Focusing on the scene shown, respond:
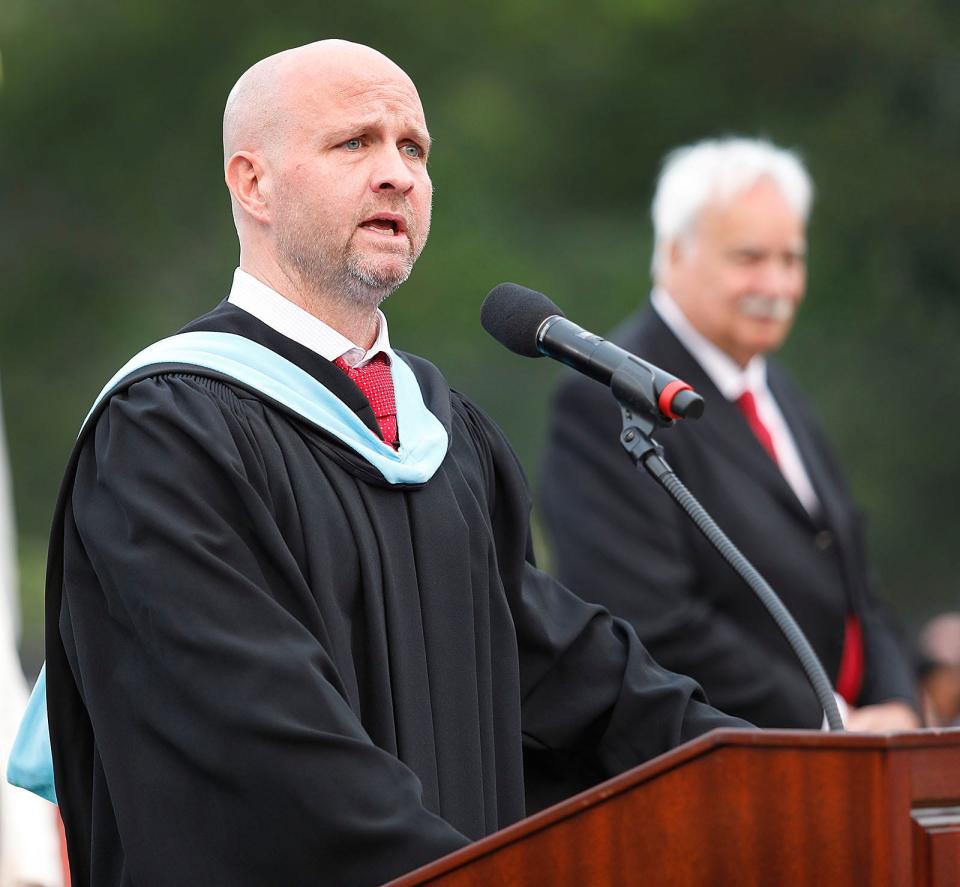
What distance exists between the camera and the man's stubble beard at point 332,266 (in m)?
2.71

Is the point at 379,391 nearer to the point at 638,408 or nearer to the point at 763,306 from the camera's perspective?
the point at 638,408

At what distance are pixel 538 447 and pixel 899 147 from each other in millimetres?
2595

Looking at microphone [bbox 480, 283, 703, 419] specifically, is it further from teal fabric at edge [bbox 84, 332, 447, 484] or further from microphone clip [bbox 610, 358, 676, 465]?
teal fabric at edge [bbox 84, 332, 447, 484]

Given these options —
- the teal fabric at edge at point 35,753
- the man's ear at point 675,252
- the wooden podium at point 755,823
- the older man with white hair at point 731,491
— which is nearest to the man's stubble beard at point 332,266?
the teal fabric at edge at point 35,753

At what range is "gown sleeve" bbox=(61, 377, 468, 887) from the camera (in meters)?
2.29

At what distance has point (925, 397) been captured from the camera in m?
10.2

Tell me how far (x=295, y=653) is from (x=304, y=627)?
0.07 metres

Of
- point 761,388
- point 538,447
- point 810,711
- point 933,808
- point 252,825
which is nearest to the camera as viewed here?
point 933,808

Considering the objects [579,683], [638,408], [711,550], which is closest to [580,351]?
[638,408]

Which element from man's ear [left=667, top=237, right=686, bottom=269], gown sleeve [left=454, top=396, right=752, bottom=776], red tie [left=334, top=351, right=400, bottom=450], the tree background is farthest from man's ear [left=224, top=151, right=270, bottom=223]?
the tree background

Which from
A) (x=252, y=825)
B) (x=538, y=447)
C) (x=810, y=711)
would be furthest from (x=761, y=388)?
(x=538, y=447)

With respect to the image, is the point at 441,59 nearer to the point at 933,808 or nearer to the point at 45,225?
the point at 45,225

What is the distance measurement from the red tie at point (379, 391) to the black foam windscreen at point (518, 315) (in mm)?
180

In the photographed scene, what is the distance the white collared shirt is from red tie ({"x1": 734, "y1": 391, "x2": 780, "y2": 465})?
0.01m
